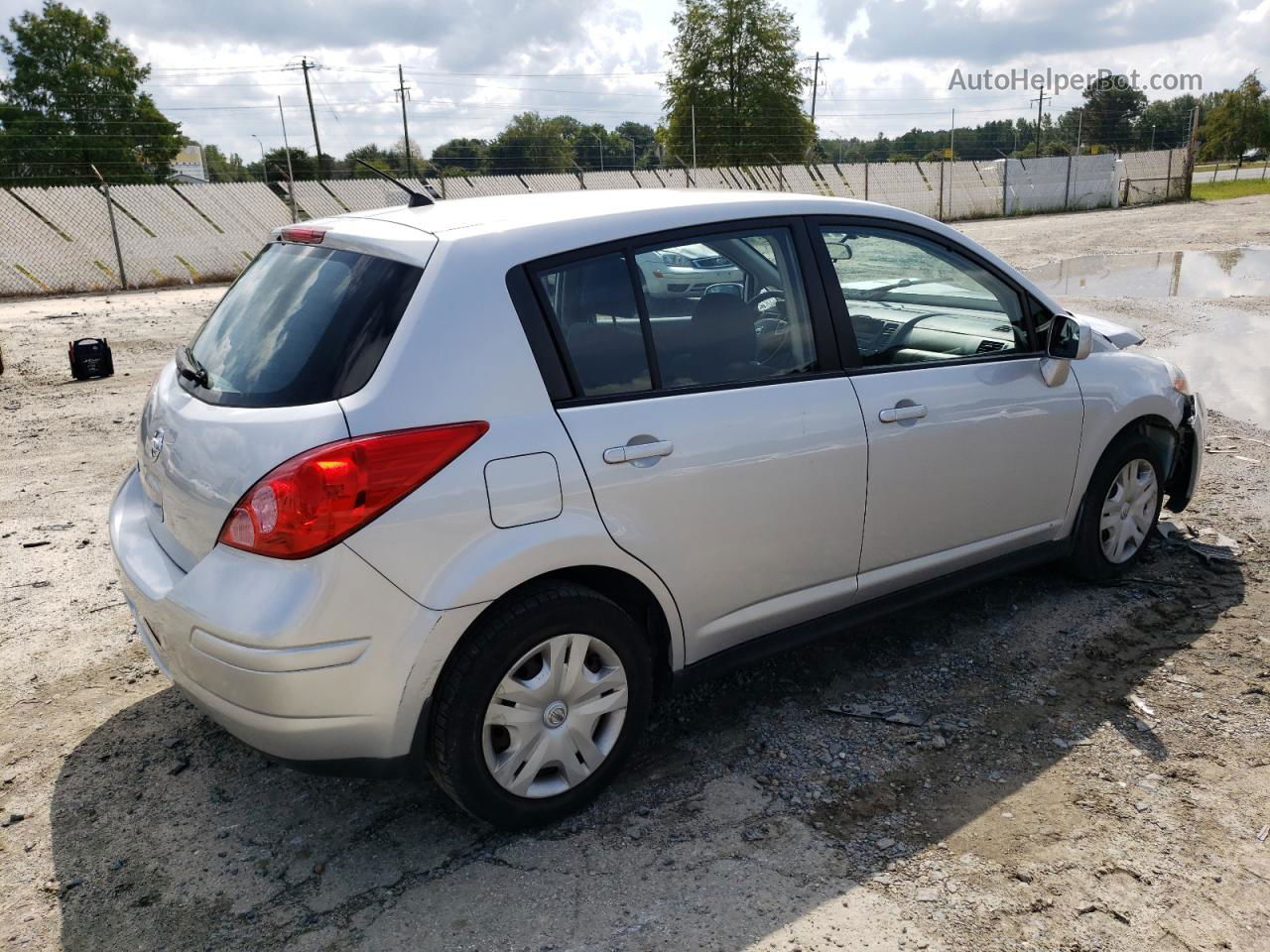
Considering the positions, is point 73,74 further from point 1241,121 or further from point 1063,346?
point 1241,121

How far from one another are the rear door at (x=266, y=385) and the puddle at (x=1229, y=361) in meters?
5.79

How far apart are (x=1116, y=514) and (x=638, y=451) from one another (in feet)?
8.61

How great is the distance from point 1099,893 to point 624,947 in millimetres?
1252

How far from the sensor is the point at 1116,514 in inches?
172

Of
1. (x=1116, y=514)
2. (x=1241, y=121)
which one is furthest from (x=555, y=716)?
(x=1241, y=121)

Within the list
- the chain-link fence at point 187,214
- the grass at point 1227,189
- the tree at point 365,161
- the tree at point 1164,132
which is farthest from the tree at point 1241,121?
the tree at point 365,161

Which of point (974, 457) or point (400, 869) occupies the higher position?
point (974, 457)

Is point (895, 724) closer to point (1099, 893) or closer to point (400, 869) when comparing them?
point (1099, 893)

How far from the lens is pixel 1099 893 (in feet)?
8.56

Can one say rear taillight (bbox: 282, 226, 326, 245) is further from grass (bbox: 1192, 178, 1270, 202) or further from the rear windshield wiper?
grass (bbox: 1192, 178, 1270, 202)

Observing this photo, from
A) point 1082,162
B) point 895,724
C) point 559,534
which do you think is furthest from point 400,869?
point 1082,162

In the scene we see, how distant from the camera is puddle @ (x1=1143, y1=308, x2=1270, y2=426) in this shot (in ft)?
24.8

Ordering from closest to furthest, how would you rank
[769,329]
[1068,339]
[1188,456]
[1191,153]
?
[769,329] < [1068,339] < [1188,456] < [1191,153]

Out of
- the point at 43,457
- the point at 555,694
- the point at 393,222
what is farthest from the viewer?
the point at 43,457
